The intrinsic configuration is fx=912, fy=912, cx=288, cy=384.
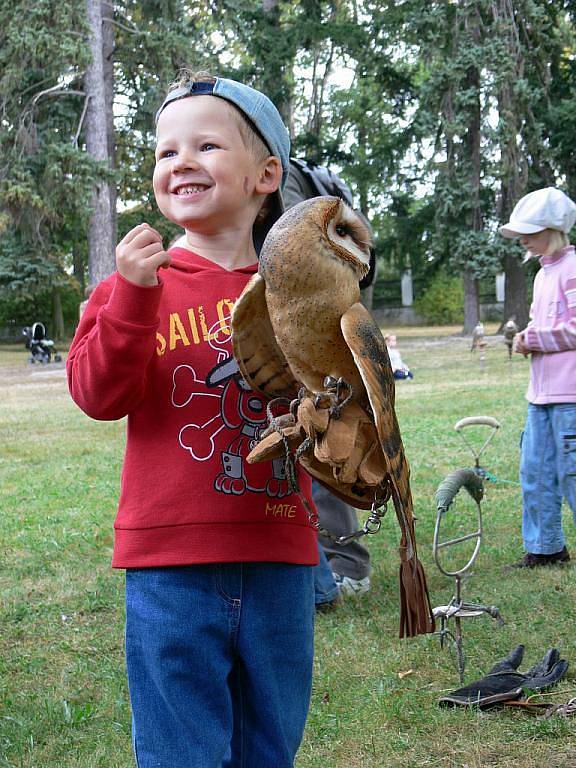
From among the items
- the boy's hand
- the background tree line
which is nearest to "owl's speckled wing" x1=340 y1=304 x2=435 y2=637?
the boy's hand

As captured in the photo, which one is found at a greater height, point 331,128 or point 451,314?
point 331,128

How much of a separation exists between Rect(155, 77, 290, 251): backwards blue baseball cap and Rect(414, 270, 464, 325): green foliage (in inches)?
1363

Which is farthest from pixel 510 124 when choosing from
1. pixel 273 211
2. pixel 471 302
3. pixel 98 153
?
pixel 273 211

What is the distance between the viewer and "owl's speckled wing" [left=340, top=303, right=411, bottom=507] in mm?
1541

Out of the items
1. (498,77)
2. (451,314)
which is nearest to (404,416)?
(498,77)

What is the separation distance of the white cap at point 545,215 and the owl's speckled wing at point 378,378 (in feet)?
10.2

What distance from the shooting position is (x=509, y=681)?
3.17m

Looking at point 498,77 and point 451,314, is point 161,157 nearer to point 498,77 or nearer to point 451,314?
point 498,77

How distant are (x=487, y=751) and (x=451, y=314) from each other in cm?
3434

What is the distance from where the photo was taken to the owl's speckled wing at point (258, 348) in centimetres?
170

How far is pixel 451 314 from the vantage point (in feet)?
119

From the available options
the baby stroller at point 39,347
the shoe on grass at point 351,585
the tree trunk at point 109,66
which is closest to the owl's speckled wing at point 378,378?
the shoe on grass at point 351,585

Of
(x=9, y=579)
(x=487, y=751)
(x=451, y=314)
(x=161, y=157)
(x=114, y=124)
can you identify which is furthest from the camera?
(x=451, y=314)

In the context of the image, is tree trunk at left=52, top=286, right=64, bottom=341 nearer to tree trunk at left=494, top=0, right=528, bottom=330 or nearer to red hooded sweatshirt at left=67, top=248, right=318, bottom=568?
tree trunk at left=494, top=0, right=528, bottom=330
